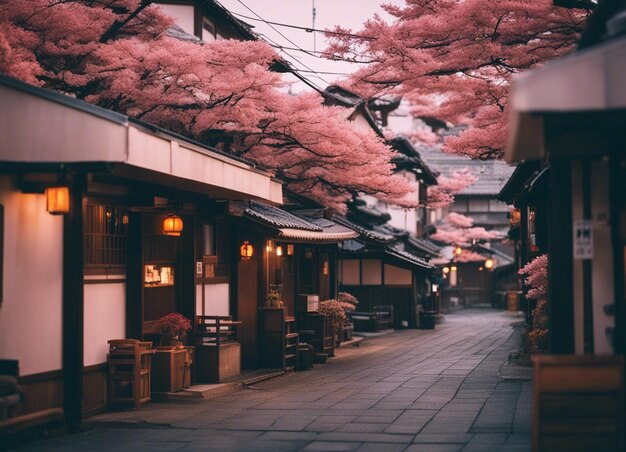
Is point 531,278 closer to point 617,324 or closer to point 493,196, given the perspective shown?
point 617,324

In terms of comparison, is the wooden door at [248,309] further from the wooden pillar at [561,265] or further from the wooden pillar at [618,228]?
the wooden pillar at [618,228]

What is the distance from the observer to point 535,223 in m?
25.1

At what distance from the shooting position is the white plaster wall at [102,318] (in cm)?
1506

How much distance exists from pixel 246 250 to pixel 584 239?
12.1 m

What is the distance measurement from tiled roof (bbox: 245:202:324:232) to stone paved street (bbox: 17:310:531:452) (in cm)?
357

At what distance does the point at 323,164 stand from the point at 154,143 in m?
14.0

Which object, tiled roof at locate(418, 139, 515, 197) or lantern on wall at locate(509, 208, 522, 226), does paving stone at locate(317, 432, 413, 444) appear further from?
tiled roof at locate(418, 139, 515, 197)

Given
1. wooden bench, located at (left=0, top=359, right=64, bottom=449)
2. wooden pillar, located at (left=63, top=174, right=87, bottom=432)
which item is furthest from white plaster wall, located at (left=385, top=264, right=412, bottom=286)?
wooden bench, located at (left=0, top=359, right=64, bottom=449)

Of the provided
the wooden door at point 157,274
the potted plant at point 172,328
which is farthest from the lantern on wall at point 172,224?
the potted plant at point 172,328

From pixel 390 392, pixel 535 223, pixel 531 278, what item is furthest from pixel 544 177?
pixel 535 223

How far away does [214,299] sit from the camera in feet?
67.1

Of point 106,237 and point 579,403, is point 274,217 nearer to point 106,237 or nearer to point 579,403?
point 106,237

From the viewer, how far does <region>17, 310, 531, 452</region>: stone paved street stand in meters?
12.3

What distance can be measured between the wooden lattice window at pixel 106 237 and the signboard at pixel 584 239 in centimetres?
793
